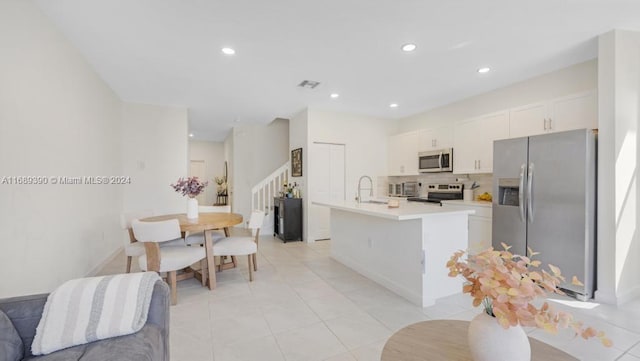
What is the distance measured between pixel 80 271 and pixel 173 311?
1.37 meters

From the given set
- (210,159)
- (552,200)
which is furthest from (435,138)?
(210,159)

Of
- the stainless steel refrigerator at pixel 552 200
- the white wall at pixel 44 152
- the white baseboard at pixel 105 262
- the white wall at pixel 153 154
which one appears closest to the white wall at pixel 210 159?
→ the white wall at pixel 153 154

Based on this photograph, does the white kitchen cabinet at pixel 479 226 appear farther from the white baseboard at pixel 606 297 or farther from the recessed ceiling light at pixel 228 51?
the recessed ceiling light at pixel 228 51

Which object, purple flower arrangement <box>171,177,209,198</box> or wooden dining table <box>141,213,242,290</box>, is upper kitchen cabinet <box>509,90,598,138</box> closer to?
wooden dining table <box>141,213,242,290</box>

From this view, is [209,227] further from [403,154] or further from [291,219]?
[403,154]

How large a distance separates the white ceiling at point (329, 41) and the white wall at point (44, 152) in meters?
0.31

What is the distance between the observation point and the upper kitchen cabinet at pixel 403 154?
5.53 m

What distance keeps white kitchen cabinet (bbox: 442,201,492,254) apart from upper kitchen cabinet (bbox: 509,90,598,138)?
1099mm

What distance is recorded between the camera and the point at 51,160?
2.52 metres

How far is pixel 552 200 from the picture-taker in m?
3.00

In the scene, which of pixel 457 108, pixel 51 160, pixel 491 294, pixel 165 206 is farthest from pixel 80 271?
pixel 457 108

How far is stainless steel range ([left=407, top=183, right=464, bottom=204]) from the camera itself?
15.5 feet

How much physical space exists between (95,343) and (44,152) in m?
2.05

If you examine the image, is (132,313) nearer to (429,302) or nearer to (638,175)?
(429,302)
